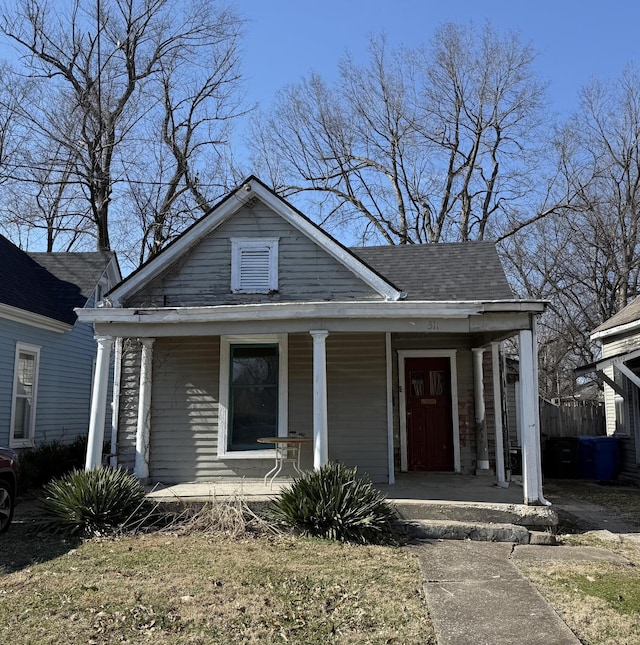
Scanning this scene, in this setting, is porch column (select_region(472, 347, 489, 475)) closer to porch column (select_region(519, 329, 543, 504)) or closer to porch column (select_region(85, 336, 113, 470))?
porch column (select_region(519, 329, 543, 504))

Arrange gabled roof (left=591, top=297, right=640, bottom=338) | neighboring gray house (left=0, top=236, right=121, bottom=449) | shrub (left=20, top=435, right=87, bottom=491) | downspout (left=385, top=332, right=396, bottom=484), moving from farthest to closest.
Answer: gabled roof (left=591, top=297, right=640, bottom=338) → neighboring gray house (left=0, top=236, right=121, bottom=449) → shrub (left=20, top=435, right=87, bottom=491) → downspout (left=385, top=332, right=396, bottom=484)

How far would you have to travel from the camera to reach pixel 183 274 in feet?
33.8

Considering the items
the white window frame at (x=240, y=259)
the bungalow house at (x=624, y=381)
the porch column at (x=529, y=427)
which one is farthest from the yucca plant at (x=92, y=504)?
the bungalow house at (x=624, y=381)

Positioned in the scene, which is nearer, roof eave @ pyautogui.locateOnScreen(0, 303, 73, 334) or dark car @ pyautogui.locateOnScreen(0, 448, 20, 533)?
dark car @ pyautogui.locateOnScreen(0, 448, 20, 533)

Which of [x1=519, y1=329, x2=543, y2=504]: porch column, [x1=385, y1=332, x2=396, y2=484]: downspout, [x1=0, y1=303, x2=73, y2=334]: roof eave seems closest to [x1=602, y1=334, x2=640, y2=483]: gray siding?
[x1=519, y1=329, x2=543, y2=504]: porch column

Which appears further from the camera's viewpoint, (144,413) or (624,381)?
(624,381)

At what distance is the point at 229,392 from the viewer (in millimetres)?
10047

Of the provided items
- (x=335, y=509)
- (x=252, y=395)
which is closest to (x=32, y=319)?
(x=252, y=395)

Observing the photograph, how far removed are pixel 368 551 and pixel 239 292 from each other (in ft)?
16.4

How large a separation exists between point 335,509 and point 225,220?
5401 mm

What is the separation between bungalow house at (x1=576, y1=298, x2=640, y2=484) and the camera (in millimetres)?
13555

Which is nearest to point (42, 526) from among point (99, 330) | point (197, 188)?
point (99, 330)

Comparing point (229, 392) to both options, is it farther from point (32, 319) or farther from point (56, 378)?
point (56, 378)

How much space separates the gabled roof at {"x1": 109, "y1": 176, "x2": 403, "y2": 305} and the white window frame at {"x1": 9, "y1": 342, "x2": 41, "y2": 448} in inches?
155
